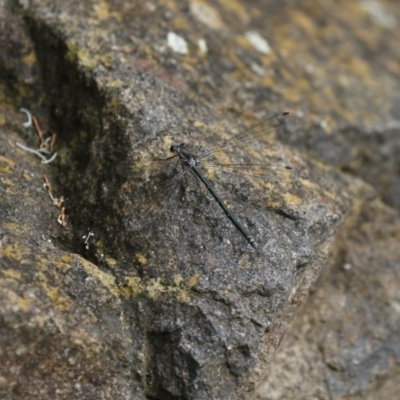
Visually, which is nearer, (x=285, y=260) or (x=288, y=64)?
(x=285, y=260)

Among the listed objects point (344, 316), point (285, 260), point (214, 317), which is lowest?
point (344, 316)

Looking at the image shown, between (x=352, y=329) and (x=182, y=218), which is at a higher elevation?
(x=182, y=218)

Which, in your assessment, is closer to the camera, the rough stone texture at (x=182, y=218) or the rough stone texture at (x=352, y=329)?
the rough stone texture at (x=182, y=218)

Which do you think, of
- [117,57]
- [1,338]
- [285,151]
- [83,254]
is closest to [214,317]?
[83,254]

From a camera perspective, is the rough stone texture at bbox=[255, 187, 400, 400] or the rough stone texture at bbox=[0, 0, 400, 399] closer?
the rough stone texture at bbox=[0, 0, 400, 399]

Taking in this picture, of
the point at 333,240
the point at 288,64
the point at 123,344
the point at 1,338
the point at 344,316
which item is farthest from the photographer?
the point at 288,64

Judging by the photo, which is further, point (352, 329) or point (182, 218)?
point (352, 329)

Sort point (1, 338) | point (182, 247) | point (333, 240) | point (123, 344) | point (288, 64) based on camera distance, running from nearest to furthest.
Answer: point (1, 338) → point (123, 344) → point (182, 247) → point (333, 240) → point (288, 64)

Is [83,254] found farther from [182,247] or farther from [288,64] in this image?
[288,64]
